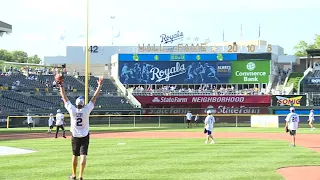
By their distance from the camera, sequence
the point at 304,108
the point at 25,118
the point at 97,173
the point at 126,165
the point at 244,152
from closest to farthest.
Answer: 1. the point at 97,173
2. the point at 126,165
3. the point at 244,152
4. the point at 25,118
5. the point at 304,108

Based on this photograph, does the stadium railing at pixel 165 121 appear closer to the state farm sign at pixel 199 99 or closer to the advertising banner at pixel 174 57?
the state farm sign at pixel 199 99

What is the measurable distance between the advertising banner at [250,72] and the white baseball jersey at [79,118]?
210 feet

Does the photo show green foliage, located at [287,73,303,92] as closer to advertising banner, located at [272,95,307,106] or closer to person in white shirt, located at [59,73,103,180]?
advertising banner, located at [272,95,307,106]

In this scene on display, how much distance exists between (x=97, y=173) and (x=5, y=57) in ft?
475

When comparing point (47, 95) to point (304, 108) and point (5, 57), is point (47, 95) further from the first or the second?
point (5, 57)

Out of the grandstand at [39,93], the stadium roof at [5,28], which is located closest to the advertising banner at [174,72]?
the grandstand at [39,93]

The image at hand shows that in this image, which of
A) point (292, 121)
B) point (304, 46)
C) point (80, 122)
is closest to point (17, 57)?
point (304, 46)

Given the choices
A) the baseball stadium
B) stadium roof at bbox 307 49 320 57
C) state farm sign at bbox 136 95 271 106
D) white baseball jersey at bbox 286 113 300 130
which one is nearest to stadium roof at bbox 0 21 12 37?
the baseball stadium

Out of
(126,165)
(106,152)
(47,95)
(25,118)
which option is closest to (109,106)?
(47,95)

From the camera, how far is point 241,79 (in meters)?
76.1

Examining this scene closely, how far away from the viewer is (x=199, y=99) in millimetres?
72500

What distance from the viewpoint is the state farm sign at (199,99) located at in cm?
7143

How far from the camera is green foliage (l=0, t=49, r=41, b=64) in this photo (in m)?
155

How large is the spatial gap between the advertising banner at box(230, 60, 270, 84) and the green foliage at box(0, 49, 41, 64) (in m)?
93.2
